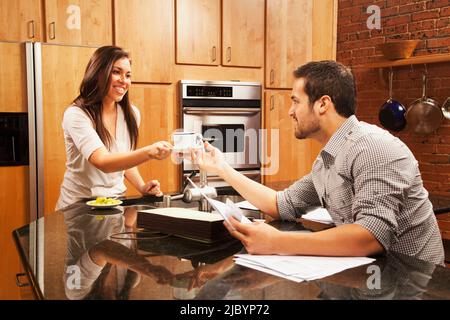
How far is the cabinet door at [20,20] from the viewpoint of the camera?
3.28 metres

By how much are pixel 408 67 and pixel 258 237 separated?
382 centimetres

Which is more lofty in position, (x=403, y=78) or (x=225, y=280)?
(x=403, y=78)

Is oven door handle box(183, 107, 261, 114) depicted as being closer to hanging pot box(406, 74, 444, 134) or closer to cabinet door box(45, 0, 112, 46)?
cabinet door box(45, 0, 112, 46)

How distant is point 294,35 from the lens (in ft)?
14.5

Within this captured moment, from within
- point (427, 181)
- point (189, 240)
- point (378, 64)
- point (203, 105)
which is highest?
point (378, 64)

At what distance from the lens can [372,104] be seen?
5.02 meters

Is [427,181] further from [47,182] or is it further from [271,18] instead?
[47,182]

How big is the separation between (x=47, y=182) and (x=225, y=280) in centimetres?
239

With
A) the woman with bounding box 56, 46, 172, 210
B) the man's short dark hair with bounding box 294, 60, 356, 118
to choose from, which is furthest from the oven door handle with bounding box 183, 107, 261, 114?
the man's short dark hair with bounding box 294, 60, 356, 118

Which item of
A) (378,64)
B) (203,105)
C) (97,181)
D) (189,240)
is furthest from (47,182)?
(378,64)

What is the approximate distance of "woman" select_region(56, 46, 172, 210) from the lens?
2.30 metres

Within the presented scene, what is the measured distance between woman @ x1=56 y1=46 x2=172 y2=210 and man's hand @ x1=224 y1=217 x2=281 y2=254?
3.30ft

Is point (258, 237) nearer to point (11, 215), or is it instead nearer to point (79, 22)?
point (11, 215)

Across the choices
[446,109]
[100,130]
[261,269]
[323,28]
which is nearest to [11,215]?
[100,130]
